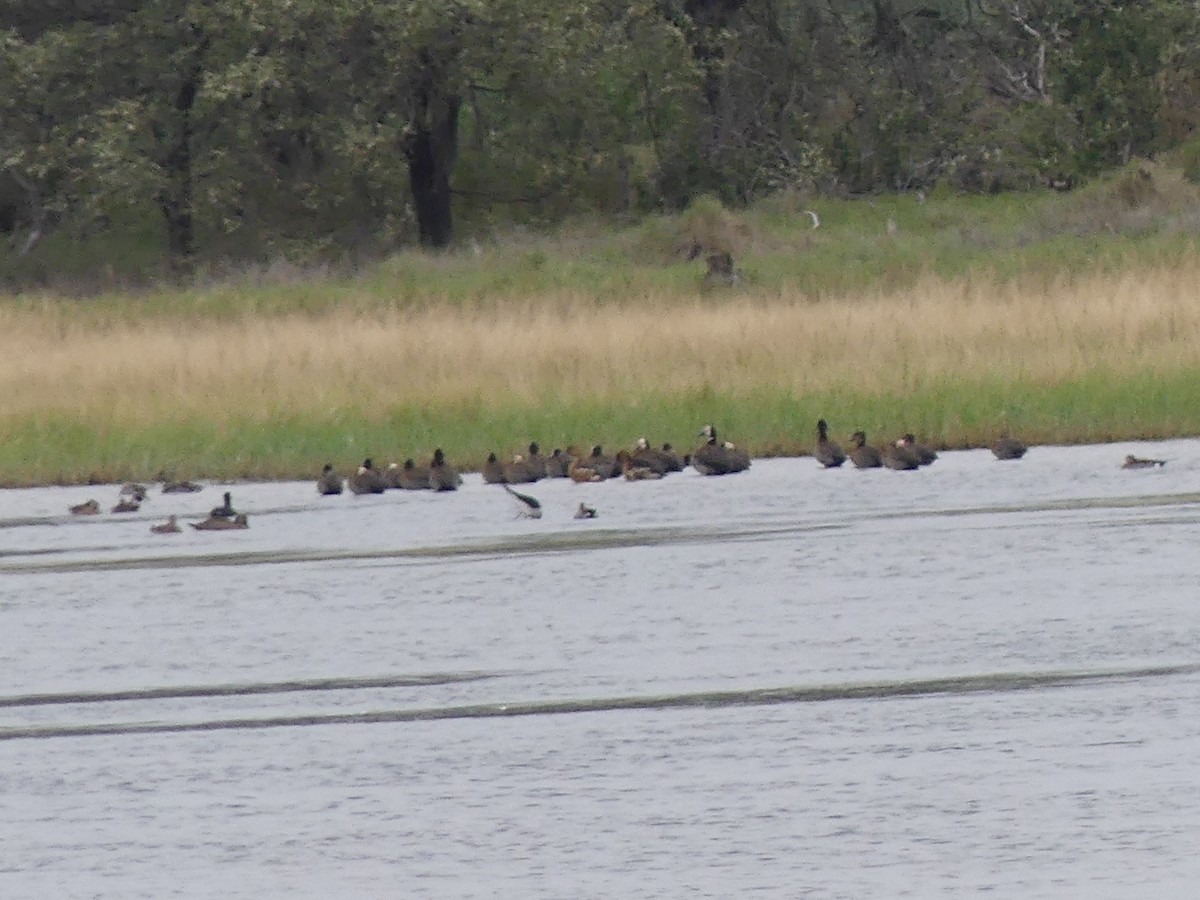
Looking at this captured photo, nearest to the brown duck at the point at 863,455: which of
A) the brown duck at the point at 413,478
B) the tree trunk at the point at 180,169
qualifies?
the brown duck at the point at 413,478

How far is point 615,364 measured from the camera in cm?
1955

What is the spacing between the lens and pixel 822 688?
30.6 feet

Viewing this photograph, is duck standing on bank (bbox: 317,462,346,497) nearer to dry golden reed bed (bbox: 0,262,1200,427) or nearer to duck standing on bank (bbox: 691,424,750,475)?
duck standing on bank (bbox: 691,424,750,475)

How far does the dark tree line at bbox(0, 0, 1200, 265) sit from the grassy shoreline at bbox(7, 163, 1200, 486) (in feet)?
28.2

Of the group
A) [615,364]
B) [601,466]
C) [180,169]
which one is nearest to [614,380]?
[615,364]

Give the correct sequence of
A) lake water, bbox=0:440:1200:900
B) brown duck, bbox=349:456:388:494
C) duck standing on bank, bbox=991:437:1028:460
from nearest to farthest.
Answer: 1. lake water, bbox=0:440:1200:900
2. brown duck, bbox=349:456:388:494
3. duck standing on bank, bbox=991:437:1028:460

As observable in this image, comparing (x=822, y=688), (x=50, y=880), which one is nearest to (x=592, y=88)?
(x=822, y=688)

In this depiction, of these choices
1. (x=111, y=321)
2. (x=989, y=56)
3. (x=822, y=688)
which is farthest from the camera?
(x=989, y=56)

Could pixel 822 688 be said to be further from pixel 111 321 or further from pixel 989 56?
pixel 989 56

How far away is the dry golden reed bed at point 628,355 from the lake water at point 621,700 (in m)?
3.82

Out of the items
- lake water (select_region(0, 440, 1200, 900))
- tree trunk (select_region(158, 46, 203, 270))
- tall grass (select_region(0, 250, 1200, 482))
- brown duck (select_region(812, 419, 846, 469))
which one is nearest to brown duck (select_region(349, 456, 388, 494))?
lake water (select_region(0, 440, 1200, 900))

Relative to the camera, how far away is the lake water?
7.10 m

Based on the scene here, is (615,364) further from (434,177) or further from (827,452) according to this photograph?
(434,177)

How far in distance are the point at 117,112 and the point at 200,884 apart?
29089mm
